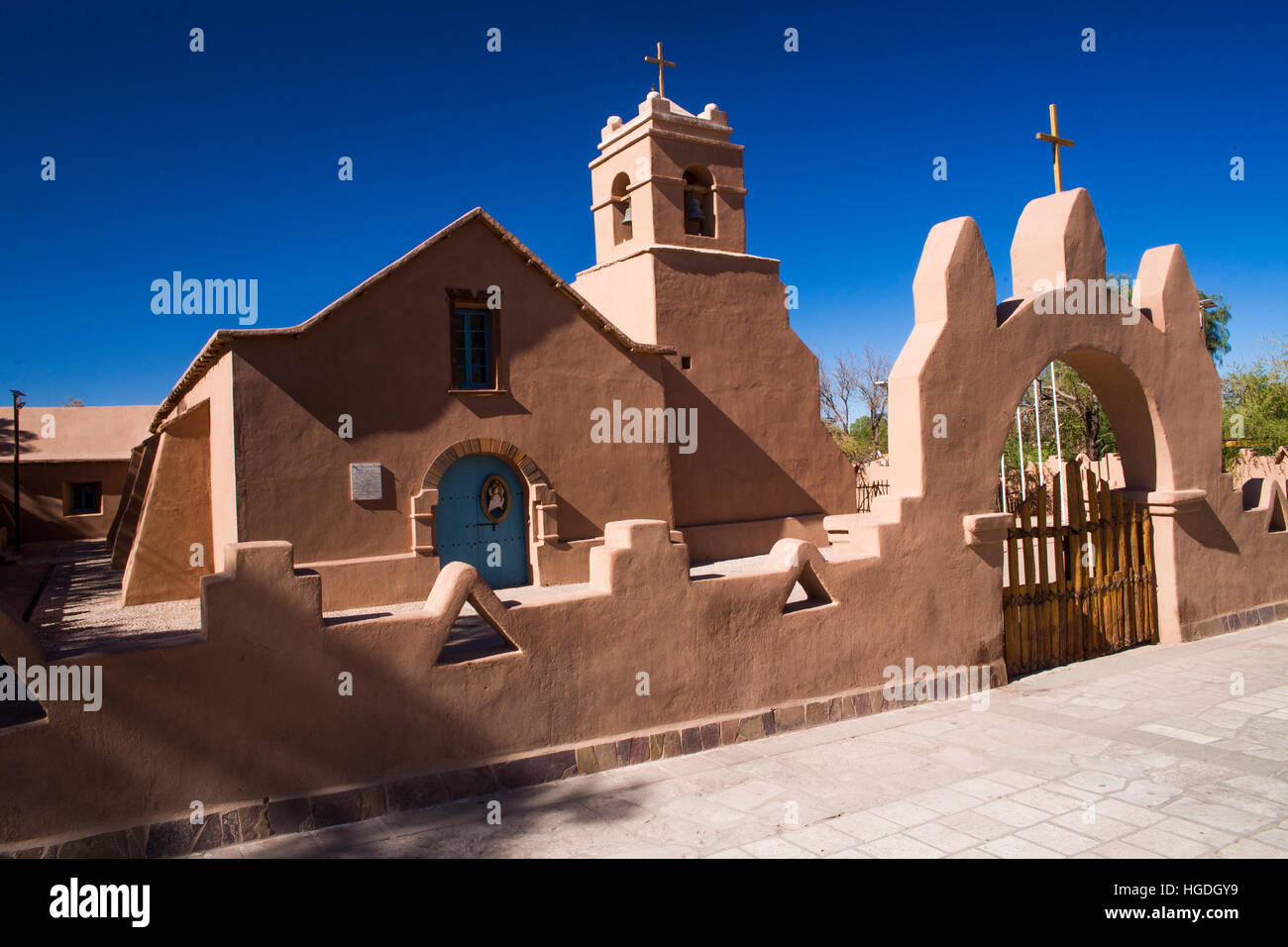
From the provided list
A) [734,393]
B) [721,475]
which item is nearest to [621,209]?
[734,393]

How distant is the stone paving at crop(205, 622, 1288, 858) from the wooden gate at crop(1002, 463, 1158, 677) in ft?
3.64

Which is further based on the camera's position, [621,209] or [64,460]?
[64,460]

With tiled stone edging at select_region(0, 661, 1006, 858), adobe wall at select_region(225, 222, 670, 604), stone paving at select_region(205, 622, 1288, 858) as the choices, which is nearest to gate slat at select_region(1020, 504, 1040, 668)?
stone paving at select_region(205, 622, 1288, 858)

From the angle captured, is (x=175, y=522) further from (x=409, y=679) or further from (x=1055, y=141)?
(x=1055, y=141)

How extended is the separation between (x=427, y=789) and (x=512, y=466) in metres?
9.16

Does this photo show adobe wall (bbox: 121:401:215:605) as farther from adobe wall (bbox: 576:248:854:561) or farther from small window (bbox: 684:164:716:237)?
small window (bbox: 684:164:716:237)

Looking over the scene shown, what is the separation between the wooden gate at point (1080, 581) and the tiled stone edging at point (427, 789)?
2.25 meters

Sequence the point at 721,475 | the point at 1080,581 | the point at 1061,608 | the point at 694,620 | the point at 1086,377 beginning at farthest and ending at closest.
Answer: the point at 721,475 < the point at 1086,377 < the point at 1080,581 < the point at 1061,608 < the point at 694,620

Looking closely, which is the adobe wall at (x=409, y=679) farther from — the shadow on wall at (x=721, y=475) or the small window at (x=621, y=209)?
the small window at (x=621, y=209)

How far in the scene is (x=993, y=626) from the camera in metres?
8.09

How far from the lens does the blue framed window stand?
13797mm

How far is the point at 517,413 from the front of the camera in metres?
14.1
